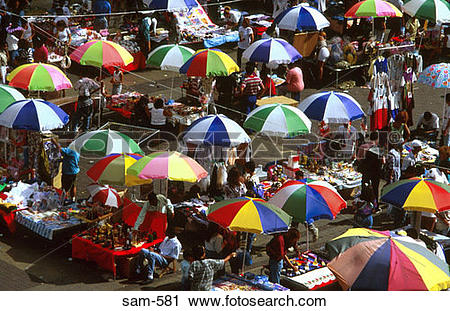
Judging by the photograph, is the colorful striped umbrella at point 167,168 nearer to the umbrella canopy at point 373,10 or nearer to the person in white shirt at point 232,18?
the umbrella canopy at point 373,10

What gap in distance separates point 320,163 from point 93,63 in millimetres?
5798

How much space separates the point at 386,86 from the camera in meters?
20.7

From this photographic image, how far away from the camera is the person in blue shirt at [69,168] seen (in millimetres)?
16625

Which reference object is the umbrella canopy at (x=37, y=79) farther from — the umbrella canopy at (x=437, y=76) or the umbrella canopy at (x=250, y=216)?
the umbrella canopy at (x=437, y=76)

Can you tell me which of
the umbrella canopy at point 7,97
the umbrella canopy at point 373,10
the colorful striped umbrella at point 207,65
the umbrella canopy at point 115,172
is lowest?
the umbrella canopy at point 115,172

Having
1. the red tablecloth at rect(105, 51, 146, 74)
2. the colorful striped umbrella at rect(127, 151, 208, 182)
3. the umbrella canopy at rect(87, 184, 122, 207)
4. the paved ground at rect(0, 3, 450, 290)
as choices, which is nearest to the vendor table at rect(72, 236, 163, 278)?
the paved ground at rect(0, 3, 450, 290)

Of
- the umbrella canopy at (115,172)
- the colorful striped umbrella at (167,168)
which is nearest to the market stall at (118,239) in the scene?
the umbrella canopy at (115,172)

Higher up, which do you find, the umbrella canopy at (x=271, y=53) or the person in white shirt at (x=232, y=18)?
the person in white shirt at (x=232, y=18)

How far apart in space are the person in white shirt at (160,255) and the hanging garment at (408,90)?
8633 mm

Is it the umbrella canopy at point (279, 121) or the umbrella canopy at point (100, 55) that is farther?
the umbrella canopy at point (100, 55)

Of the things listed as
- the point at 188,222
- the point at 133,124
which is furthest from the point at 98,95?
A: the point at 188,222

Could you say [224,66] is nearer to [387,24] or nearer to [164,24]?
[164,24]

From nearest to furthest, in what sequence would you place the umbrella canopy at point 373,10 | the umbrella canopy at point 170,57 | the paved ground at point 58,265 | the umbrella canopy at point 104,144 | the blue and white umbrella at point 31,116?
the paved ground at point 58,265
the umbrella canopy at point 104,144
the blue and white umbrella at point 31,116
the umbrella canopy at point 170,57
the umbrella canopy at point 373,10

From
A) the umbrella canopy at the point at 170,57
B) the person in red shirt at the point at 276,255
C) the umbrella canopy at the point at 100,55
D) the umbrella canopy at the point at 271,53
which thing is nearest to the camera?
the person in red shirt at the point at 276,255
